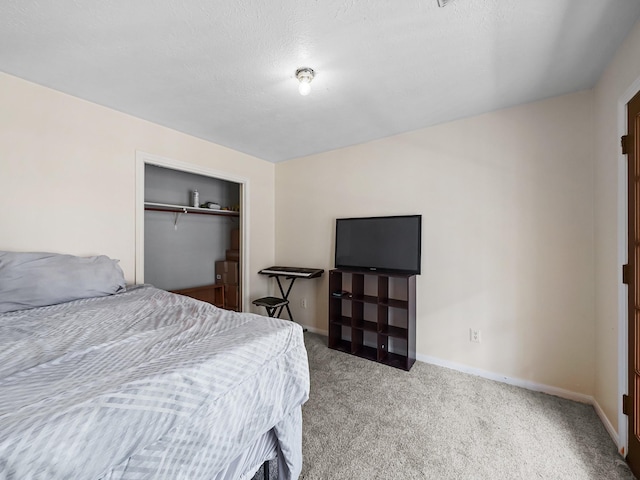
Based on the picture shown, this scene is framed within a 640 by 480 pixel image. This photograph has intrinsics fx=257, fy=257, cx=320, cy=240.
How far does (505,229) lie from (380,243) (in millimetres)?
1105

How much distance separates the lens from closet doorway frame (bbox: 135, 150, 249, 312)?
2.37 metres

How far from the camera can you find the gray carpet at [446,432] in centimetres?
138

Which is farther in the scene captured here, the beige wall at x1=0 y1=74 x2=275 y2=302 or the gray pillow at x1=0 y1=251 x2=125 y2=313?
the beige wall at x1=0 y1=74 x2=275 y2=302

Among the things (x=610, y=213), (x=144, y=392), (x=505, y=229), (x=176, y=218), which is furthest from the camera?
(x=176, y=218)

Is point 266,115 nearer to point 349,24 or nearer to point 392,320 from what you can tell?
point 349,24

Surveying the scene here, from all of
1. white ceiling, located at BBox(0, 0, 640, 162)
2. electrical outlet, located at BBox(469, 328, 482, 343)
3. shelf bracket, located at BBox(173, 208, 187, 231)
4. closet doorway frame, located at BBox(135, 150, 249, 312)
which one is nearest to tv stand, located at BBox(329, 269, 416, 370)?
electrical outlet, located at BBox(469, 328, 482, 343)

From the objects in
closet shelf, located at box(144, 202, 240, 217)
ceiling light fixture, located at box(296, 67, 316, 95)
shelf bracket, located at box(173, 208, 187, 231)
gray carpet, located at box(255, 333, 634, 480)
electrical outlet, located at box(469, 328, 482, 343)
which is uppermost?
ceiling light fixture, located at box(296, 67, 316, 95)

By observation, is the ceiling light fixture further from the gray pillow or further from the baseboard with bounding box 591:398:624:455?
the baseboard with bounding box 591:398:624:455

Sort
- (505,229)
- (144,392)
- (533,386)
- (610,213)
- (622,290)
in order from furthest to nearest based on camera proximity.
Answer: (505,229)
(533,386)
(610,213)
(622,290)
(144,392)

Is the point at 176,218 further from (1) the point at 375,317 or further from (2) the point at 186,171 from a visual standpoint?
(1) the point at 375,317

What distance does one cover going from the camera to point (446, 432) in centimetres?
164

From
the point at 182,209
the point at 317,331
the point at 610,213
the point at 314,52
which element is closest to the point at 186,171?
the point at 182,209

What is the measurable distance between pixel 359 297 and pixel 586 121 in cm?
231

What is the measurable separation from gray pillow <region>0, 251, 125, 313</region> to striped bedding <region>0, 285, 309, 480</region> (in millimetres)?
120
